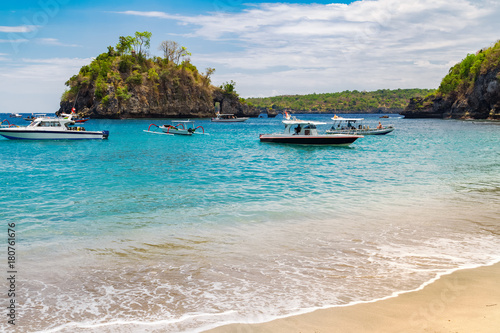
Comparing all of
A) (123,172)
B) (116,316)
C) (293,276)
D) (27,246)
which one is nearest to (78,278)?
(116,316)

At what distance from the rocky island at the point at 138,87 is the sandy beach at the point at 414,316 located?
4729 inches

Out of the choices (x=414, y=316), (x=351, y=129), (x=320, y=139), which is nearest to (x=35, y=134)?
(x=320, y=139)

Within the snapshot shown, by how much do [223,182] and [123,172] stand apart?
676 cm

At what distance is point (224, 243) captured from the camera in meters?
8.91

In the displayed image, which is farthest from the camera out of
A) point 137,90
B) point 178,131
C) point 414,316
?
point 137,90

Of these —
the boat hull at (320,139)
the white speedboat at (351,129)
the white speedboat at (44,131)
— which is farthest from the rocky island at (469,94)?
the white speedboat at (44,131)

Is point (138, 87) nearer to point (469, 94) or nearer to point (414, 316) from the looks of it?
point (469, 94)

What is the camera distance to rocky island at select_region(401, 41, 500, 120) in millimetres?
102688

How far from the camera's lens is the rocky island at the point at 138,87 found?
11834 cm

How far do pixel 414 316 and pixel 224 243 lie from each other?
465cm

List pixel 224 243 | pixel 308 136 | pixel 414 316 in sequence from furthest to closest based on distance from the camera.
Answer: pixel 308 136 → pixel 224 243 → pixel 414 316

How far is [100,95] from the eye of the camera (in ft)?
385

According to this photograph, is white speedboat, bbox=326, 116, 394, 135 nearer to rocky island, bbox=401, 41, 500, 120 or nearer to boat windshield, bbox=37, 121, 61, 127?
boat windshield, bbox=37, 121, 61, 127

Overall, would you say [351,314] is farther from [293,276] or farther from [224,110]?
[224,110]
